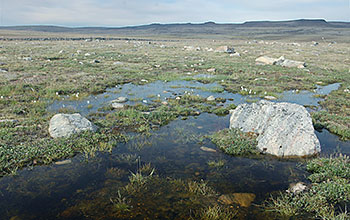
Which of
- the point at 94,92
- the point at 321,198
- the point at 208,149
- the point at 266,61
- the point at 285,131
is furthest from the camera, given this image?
the point at 266,61

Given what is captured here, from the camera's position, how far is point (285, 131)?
9562mm

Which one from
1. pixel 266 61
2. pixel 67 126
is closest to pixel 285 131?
pixel 67 126

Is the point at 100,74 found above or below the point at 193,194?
above

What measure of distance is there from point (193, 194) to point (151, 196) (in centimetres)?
126

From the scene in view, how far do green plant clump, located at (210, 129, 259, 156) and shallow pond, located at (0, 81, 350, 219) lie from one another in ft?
1.29

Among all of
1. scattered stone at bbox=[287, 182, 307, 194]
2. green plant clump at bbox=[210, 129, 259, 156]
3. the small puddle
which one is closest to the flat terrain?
the small puddle

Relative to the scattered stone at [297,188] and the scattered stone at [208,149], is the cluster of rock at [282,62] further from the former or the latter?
the scattered stone at [297,188]

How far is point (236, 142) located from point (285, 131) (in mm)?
2008

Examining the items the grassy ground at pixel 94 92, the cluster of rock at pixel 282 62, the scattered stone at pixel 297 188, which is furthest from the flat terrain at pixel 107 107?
the scattered stone at pixel 297 188

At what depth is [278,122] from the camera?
1000 centimetres

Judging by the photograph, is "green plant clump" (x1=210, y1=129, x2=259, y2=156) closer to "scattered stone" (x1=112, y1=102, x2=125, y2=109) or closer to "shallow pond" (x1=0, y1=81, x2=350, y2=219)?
"shallow pond" (x1=0, y1=81, x2=350, y2=219)

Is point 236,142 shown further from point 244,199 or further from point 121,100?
point 121,100

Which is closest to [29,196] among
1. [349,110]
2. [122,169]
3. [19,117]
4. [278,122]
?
[122,169]

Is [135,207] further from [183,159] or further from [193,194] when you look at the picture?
[183,159]
